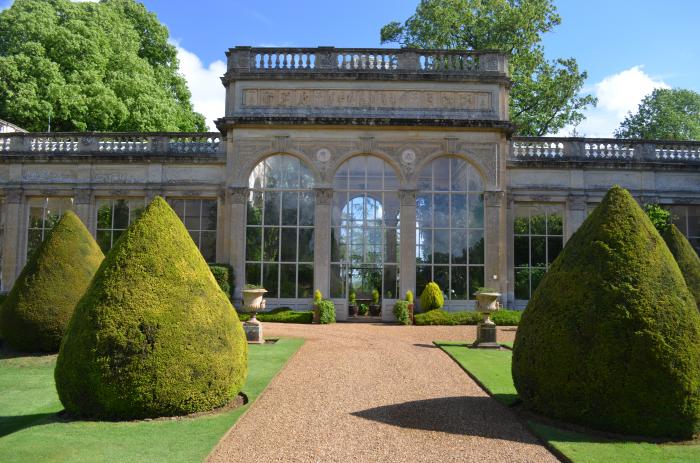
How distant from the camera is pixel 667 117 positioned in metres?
43.1

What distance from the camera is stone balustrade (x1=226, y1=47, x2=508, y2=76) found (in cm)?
2402

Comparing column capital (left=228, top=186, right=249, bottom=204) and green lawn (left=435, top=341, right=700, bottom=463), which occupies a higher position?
column capital (left=228, top=186, right=249, bottom=204)

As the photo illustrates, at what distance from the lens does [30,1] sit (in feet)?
100

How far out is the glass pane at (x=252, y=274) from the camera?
23469 millimetres

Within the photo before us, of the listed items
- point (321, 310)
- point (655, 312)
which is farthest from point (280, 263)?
point (655, 312)

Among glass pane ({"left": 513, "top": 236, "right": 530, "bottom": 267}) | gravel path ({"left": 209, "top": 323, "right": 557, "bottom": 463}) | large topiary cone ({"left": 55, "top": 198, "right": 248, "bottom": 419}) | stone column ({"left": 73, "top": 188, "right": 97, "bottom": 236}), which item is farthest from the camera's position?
stone column ({"left": 73, "top": 188, "right": 97, "bottom": 236})

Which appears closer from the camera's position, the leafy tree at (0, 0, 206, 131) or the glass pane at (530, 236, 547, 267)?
the glass pane at (530, 236, 547, 267)

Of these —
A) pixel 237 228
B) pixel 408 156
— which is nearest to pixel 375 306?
pixel 408 156

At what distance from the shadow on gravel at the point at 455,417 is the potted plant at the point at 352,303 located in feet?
47.3

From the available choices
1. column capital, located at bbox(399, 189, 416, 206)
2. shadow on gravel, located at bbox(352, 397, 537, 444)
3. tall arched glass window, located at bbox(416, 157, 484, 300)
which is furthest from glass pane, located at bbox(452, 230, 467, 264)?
shadow on gravel, located at bbox(352, 397, 537, 444)

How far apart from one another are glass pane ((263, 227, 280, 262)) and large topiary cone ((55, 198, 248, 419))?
50.5 feet

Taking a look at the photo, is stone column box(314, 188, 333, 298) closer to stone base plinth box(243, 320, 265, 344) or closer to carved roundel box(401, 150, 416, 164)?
carved roundel box(401, 150, 416, 164)

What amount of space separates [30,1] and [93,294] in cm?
2927

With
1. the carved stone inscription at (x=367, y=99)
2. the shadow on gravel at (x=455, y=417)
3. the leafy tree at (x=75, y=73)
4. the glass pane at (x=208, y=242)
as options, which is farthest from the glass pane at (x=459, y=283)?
the leafy tree at (x=75, y=73)
